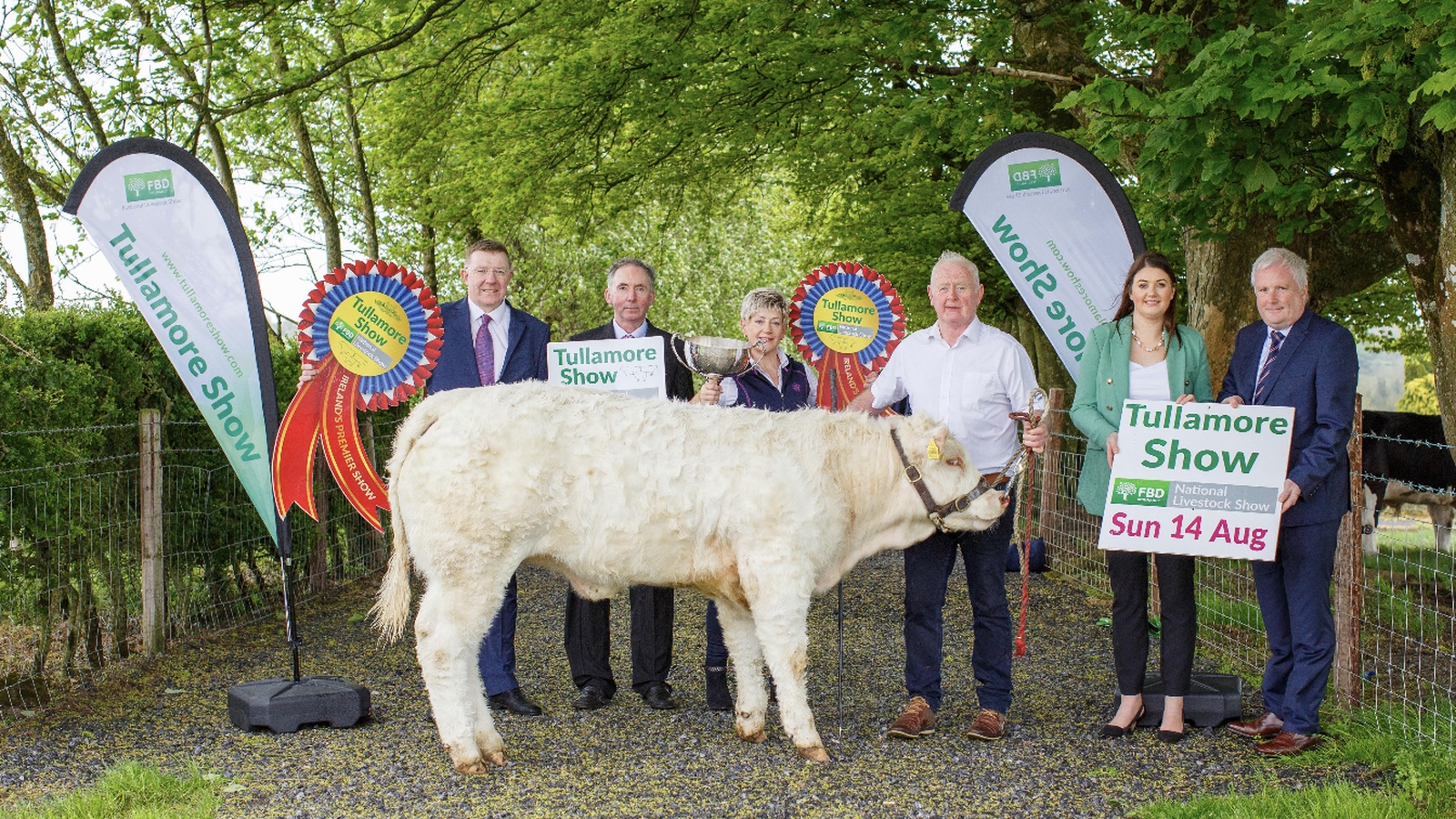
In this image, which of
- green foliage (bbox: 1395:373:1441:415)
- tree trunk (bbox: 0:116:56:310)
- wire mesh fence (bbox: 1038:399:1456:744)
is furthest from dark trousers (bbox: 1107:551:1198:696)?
green foliage (bbox: 1395:373:1441:415)

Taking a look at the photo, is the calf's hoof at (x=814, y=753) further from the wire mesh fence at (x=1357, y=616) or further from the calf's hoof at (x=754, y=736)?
the wire mesh fence at (x=1357, y=616)

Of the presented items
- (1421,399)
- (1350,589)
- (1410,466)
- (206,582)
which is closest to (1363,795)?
(1350,589)

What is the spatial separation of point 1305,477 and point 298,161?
19685 millimetres

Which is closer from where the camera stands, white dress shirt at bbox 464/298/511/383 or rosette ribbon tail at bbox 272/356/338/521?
rosette ribbon tail at bbox 272/356/338/521

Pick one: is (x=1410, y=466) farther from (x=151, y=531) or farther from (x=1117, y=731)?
(x=151, y=531)

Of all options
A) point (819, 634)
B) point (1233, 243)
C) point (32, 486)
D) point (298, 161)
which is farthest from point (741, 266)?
point (32, 486)

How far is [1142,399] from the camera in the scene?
5.32 m

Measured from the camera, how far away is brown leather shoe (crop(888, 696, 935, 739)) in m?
5.41

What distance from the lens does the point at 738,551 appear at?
5109mm

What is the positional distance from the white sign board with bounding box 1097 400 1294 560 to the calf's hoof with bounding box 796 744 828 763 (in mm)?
1614

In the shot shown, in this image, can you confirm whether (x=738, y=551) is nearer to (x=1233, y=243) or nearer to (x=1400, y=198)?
(x=1400, y=198)

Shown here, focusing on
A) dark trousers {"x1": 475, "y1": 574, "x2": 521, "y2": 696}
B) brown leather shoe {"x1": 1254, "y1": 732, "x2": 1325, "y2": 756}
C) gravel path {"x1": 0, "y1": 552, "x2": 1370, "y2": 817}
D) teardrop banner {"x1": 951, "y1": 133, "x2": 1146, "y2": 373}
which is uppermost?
teardrop banner {"x1": 951, "y1": 133, "x2": 1146, "y2": 373}

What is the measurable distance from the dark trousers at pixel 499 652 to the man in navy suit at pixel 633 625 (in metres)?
0.40

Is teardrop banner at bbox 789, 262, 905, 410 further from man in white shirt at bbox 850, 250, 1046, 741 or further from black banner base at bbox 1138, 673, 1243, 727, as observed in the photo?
black banner base at bbox 1138, 673, 1243, 727
